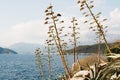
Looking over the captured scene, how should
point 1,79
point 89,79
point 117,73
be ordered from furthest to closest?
point 1,79 < point 89,79 < point 117,73

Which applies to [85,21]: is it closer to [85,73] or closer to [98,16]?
[98,16]

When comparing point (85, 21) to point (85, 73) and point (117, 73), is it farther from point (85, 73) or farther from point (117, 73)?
point (117, 73)

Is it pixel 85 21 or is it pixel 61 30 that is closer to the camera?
pixel 61 30

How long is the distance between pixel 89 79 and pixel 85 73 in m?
0.32

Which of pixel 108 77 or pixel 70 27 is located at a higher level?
pixel 70 27

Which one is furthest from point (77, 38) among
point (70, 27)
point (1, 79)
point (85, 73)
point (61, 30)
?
point (1, 79)

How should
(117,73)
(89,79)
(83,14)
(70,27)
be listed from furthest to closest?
1. (70,27)
2. (83,14)
3. (89,79)
4. (117,73)

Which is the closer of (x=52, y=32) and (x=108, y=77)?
(x=108, y=77)

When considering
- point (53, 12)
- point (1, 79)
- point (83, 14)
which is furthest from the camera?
point (1, 79)

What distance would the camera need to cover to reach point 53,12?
498 inches

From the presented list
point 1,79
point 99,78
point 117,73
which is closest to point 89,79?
point 99,78

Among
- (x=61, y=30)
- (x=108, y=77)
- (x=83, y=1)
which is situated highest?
(x=83, y=1)

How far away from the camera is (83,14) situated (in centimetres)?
1349

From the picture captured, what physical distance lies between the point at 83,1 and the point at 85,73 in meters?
4.09
